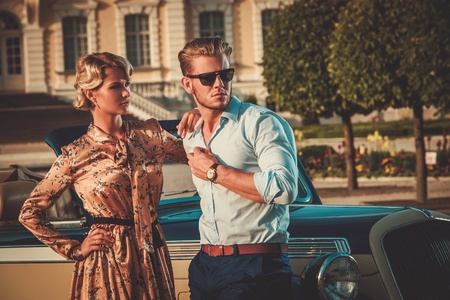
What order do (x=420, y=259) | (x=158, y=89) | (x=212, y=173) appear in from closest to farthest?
(x=212, y=173)
(x=420, y=259)
(x=158, y=89)

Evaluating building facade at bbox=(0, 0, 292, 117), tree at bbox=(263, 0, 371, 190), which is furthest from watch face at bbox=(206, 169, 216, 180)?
building facade at bbox=(0, 0, 292, 117)

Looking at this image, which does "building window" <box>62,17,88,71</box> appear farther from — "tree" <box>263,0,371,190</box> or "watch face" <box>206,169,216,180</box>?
"watch face" <box>206,169,216,180</box>

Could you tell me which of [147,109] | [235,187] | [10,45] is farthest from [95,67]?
[10,45]

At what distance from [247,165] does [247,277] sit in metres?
0.43

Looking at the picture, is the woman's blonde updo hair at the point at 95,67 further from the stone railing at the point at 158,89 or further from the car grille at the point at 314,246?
the stone railing at the point at 158,89

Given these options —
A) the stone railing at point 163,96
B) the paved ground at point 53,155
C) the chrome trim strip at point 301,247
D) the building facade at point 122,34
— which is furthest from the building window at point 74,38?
the chrome trim strip at point 301,247

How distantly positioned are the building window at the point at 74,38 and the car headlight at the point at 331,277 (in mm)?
42302

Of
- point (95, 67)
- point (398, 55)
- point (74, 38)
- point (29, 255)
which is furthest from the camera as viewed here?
point (74, 38)

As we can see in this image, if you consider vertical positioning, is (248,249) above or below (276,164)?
below

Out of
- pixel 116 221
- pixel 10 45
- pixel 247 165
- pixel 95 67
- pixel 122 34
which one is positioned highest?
pixel 122 34

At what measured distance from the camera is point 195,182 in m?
4.00

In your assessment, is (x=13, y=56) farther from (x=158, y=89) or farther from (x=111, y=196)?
(x=111, y=196)

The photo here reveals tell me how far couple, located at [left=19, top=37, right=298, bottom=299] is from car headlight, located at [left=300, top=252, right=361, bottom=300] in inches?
14.8

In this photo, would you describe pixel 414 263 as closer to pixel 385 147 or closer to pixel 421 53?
pixel 421 53
